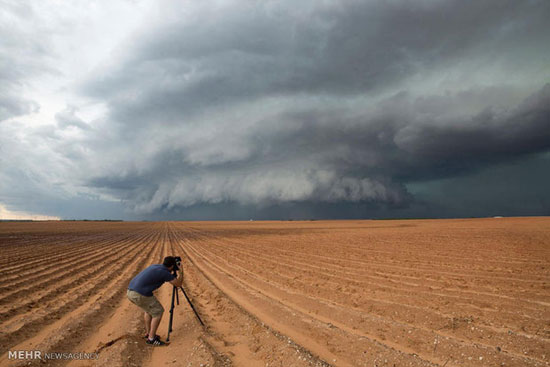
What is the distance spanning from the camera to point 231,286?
10.5 metres

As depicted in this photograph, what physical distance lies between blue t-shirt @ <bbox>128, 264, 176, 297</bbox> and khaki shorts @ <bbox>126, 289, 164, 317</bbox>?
9 cm

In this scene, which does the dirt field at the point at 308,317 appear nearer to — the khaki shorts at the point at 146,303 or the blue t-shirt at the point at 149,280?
the khaki shorts at the point at 146,303

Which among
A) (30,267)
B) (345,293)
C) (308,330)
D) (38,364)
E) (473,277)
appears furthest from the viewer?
(30,267)

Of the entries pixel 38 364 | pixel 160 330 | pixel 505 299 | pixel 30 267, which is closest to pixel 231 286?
pixel 160 330

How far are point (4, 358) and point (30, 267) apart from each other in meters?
11.8

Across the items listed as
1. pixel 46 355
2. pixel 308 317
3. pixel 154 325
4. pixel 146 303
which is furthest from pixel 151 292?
pixel 308 317

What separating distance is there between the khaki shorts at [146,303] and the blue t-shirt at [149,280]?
9 cm

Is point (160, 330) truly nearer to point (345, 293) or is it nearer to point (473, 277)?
point (345, 293)

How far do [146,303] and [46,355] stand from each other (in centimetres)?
184

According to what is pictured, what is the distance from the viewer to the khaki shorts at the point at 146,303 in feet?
18.2

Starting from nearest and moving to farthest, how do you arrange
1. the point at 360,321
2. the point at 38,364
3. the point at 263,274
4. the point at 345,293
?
the point at 38,364, the point at 360,321, the point at 345,293, the point at 263,274

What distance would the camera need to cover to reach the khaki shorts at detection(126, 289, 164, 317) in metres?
5.55

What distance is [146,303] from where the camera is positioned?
18.6 feet

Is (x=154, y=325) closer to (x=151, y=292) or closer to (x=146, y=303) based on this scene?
Result: (x=146, y=303)
